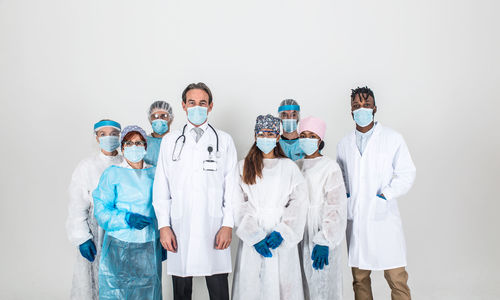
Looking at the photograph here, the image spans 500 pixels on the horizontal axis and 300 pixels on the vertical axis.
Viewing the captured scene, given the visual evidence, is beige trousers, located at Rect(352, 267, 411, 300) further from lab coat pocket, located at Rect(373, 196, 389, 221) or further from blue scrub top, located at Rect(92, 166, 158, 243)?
blue scrub top, located at Rect(92, 166, 158, 243)

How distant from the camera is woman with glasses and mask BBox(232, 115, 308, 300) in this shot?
2723 millimetres

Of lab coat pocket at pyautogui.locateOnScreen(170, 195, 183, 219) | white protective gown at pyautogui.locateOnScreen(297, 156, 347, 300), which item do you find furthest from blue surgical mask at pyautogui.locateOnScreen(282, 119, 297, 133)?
lab coat pocket at pyautogui.locateOnScreen(170, 195, 183, 219)

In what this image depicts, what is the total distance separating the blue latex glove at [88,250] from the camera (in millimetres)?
2969

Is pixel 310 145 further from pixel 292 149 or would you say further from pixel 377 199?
pixel 377 199

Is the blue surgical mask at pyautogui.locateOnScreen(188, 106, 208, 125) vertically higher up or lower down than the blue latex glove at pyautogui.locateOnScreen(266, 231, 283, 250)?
higher up

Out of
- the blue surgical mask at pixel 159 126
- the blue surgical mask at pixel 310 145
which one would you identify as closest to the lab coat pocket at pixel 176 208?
the blue surgical mask at pixel 159 126

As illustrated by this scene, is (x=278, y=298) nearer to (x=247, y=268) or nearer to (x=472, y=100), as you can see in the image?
(x=247, y=268)

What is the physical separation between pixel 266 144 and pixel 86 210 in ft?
Result: 5.53

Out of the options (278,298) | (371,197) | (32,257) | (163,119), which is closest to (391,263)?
(371,197)

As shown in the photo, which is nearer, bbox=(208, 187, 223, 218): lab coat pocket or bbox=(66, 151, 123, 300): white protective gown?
bbox=(208, 187, 223, 218): lab coat pocket

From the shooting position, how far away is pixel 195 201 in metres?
2.81

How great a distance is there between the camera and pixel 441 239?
15.1 feet

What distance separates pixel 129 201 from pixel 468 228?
4196 millimetres

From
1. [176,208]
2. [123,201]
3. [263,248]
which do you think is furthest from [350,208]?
[123,201]
